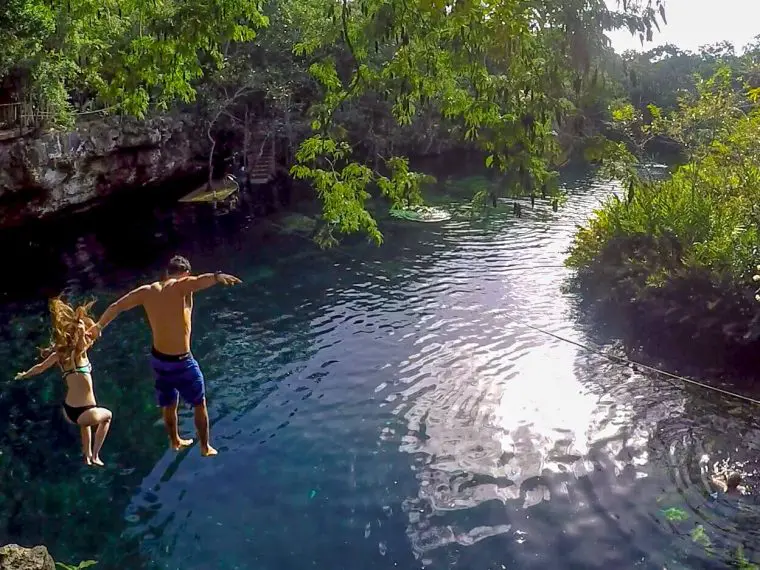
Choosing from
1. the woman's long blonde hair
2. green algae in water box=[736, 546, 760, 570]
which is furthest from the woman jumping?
green algae in water box=[736, 546, 760, 570]

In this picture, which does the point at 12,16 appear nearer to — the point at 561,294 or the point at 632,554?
the point at 561,294

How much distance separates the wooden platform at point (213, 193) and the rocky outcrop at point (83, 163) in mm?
1727

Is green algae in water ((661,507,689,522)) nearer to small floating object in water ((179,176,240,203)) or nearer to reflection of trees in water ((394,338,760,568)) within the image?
reflection of trees in water ((394,338,760,568))

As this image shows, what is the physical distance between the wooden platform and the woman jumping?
91.8 ft

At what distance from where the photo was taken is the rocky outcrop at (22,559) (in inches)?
239

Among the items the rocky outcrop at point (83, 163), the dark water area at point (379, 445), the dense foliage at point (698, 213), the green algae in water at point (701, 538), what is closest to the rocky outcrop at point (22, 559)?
the dark water area at point (379, 445)

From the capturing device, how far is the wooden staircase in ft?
133

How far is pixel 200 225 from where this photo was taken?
31.0 m

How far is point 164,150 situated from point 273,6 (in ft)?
31.4

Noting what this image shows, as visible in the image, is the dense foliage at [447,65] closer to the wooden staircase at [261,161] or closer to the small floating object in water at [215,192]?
the small floating object in water at [215,192]

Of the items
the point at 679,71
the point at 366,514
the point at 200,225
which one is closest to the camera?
the point at 366,514

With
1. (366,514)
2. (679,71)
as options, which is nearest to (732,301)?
(366,514)

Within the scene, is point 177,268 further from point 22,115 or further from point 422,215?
point 422,215

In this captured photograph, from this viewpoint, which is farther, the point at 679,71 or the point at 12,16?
the point at 679,71
